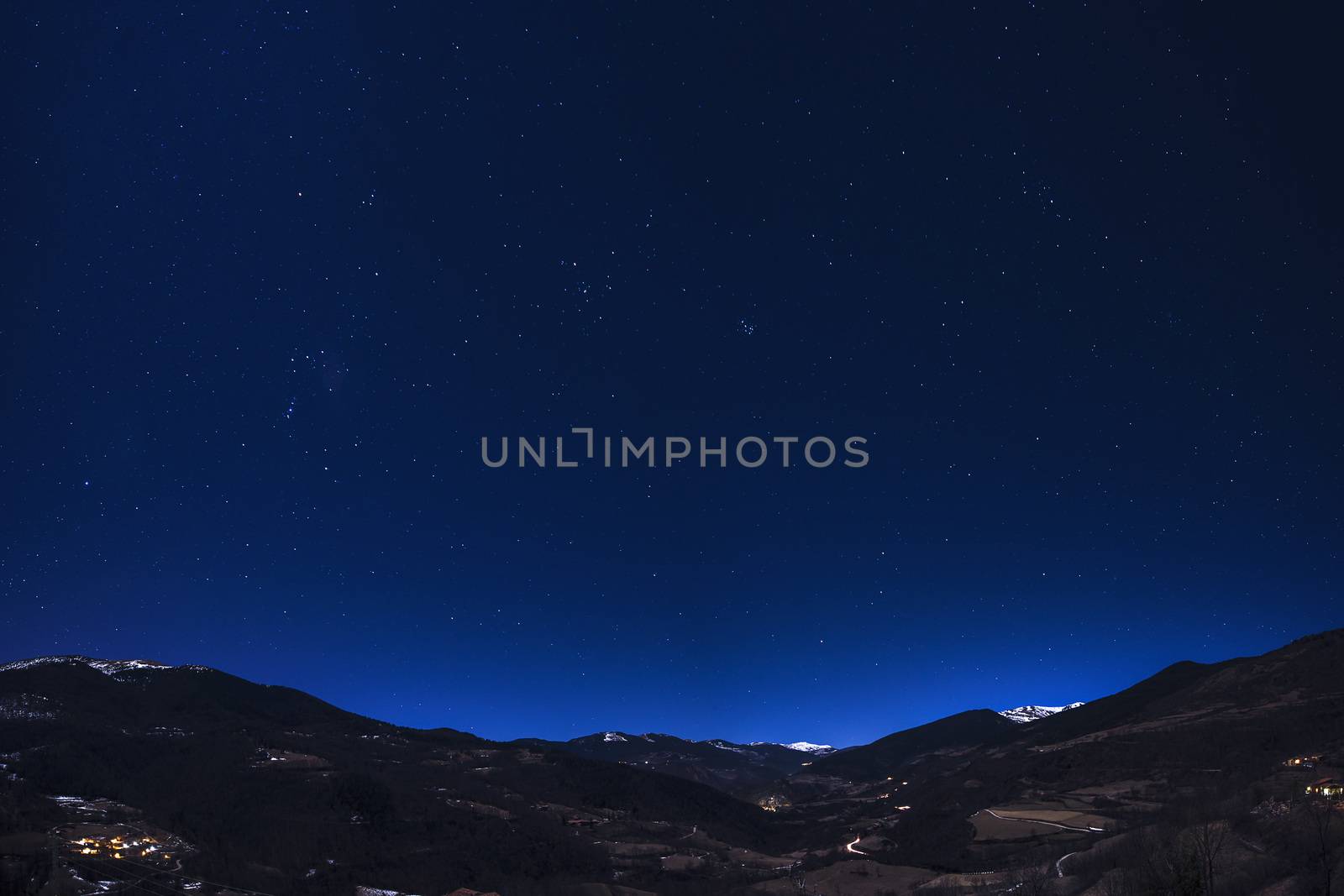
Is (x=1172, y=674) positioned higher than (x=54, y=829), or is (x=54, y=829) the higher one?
(x=1172, y=674)

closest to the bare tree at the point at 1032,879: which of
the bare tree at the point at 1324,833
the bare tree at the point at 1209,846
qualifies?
the bare tree at the point at 1209,846

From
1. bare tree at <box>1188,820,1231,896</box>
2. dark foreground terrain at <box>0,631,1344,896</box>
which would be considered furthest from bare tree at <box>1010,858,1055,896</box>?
bare tree at <box>1188,820,1231,896</box>

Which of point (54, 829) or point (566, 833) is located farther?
point (566, 833)

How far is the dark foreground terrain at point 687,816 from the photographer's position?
52369 mm

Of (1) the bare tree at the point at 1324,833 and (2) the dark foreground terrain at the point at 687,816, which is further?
(2) the dark foreground terrain at the point at 687,816

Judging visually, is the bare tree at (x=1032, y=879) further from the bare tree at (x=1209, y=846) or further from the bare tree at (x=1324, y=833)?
the bare tree at (x=1324, y=833)

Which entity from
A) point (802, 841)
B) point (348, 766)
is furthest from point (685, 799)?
point (348, 766)

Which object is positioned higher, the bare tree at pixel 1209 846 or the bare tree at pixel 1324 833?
the bare tree at pixel 1324 833

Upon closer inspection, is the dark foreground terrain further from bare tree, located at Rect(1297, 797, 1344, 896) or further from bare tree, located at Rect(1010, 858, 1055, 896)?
bare tree, located at Rect(1010, 858, 1055, 896)

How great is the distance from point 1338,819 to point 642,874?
89.5m

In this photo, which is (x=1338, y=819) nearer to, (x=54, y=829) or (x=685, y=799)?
(x=54, y=829)

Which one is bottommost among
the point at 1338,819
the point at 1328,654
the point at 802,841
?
the point at 802,841

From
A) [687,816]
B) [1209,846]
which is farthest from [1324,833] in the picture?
[687,816]

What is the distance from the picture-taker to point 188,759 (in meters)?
156
